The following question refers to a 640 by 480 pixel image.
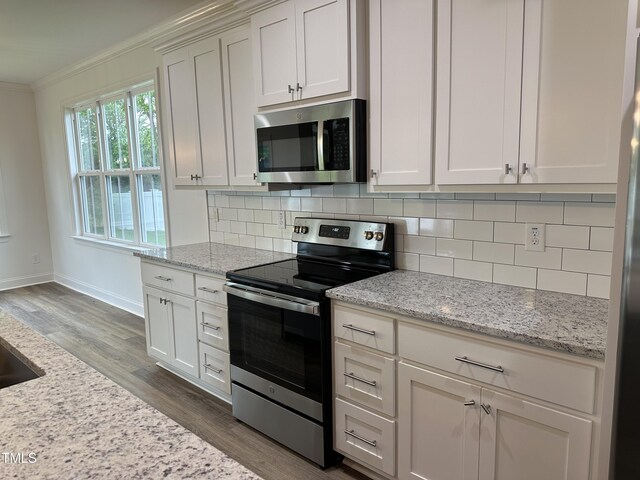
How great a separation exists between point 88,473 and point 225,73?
267 cm

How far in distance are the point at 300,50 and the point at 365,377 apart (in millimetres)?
1659

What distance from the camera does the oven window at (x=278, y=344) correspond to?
2.19 metres

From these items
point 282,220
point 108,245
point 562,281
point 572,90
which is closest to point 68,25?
point 108,245

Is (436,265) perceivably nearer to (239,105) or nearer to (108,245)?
(239,105)

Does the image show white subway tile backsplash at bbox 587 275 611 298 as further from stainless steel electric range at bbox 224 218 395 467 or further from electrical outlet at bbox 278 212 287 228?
electrical outlet at bbox 278 212 287 228

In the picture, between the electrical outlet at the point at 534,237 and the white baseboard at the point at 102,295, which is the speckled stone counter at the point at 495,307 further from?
the white baseboard at the point at 102,295

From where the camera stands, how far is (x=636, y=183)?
1035 millimetres

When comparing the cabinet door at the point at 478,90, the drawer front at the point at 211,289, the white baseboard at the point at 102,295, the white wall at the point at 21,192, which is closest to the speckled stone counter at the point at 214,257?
the drawer front at the point at 211,289

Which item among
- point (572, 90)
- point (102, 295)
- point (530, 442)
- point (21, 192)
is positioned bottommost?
point (102, 295)

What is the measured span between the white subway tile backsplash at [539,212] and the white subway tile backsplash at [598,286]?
0.87 ft

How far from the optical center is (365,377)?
6.72 feet

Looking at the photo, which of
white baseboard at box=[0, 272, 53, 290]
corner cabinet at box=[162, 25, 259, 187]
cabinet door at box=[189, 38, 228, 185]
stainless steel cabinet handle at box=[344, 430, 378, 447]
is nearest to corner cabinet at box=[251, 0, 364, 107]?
corner cabinet at box=[162, 25, 259, 187]

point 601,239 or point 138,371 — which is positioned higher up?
point 601,239

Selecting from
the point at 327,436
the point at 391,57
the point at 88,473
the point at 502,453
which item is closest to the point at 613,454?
the point at 502,453
